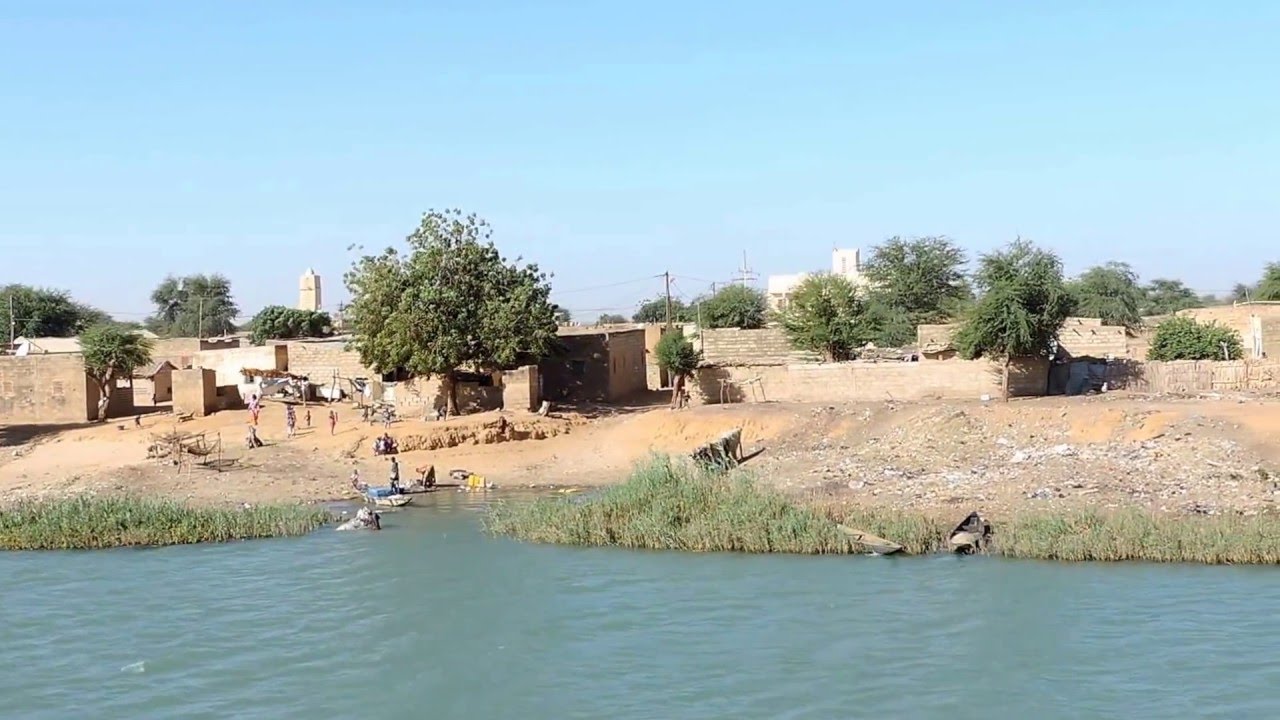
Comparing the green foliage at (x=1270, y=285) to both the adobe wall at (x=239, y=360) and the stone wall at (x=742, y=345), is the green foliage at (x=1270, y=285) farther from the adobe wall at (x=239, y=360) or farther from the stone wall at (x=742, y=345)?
the adobe wall at (x=239, y=360)

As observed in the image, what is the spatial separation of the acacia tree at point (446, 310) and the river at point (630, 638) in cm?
1490

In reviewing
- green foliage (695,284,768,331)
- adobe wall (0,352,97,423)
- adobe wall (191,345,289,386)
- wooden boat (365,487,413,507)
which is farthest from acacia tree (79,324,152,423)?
green foliage (695,284,768,331)

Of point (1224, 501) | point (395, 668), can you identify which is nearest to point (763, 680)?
point (395, 668)

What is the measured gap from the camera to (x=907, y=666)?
14.8m

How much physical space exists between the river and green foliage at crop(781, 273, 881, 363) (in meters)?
20.7

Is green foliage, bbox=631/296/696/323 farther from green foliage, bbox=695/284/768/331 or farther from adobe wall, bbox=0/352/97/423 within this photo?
A: adobe wall, bbox=0/352/97/423

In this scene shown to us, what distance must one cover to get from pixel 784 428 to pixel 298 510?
1249 cm

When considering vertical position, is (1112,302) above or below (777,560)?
above

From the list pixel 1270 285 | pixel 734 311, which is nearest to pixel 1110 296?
pixel 1270 285

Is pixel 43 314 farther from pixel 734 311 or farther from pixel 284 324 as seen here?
Result: pixel 734 311

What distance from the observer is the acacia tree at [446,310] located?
36.0m

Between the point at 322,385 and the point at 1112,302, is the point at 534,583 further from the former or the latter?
the point at 1112,302

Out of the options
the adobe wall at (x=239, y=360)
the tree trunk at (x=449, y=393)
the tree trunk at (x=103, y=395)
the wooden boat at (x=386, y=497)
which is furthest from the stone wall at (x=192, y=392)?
the wooden boat at (x=386, y=497)

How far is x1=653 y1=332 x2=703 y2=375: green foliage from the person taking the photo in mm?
37875
